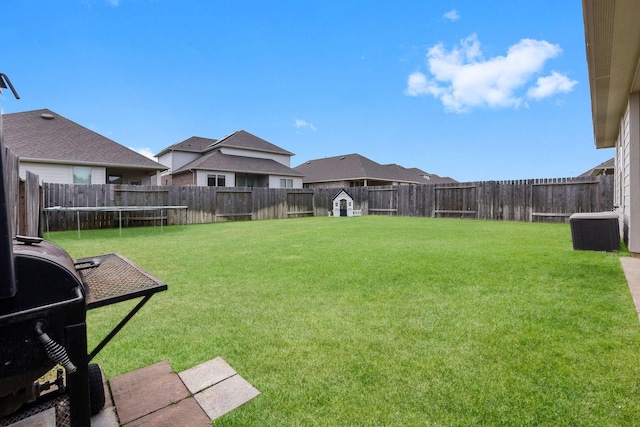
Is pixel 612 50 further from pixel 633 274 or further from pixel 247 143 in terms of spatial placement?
pixel 247 143

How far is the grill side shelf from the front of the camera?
4.22ft

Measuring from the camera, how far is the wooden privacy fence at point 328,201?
11141 mm

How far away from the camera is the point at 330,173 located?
28594 mm

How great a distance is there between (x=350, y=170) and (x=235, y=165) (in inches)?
405

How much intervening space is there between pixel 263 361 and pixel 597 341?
238 cm

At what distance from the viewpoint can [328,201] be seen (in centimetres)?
1961

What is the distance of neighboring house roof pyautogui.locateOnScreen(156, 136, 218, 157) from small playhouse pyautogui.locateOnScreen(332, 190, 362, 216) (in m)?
12.2

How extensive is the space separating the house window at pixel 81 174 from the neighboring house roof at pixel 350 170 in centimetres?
1693

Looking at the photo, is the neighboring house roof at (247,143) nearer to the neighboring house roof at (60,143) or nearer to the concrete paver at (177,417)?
the neighboring house roof at (60,143)

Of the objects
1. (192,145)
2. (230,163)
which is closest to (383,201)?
(230,163)

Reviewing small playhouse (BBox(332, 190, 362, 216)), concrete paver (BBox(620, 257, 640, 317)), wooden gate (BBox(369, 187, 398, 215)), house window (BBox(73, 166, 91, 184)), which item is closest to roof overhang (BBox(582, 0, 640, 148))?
concrete paver (BBox(620, 257, 640, 317))

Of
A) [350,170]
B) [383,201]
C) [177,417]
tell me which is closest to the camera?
[177,417]

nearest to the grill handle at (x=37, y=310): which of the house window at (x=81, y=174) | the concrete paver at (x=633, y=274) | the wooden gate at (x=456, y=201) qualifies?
the concrete paver at (x=633, y=274)

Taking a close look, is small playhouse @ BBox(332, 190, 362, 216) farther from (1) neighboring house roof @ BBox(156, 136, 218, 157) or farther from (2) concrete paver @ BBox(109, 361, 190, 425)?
(2) concrete paver @ BBox(109, 361, 190, 425)
